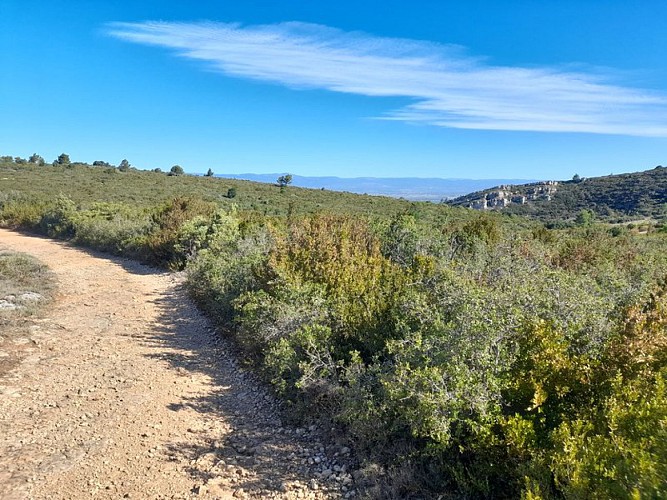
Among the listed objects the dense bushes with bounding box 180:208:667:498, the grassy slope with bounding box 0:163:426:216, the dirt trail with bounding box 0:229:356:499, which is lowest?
the dirt trail with bounding box 0:229:356:499

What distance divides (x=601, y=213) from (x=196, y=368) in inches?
1588

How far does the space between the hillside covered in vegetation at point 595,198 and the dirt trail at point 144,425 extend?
1368 inches

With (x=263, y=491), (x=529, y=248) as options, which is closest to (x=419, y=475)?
(x=263, y=491)

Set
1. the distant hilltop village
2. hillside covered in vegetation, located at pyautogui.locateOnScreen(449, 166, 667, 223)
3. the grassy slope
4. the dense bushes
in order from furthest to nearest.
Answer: the distant hilltop village < hillside covered in vegetation, located at pyautogui.locateOnScreen(449, 166, 667, 223) < the grassy slope < the dense bushes

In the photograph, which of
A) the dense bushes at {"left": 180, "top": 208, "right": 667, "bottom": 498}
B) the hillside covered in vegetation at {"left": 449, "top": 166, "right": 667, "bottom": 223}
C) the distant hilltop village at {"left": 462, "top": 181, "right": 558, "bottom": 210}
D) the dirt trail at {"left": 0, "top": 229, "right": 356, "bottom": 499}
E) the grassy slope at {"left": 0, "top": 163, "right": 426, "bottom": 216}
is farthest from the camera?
the distant hilltop village at {"left": 462, "top": 181, "right": 558, "bottom": 210}

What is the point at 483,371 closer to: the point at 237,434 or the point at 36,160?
the point at 237,434

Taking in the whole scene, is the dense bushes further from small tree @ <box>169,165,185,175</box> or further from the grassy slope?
small tree @ <box>169,165,185,175</box>

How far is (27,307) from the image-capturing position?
9531 millimetres

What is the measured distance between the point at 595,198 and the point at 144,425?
154 ft

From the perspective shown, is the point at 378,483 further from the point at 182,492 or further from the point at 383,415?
the point at 182,492

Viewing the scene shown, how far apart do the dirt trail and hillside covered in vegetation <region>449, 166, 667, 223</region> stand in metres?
34.7

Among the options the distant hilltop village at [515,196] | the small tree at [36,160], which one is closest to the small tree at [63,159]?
the small tree at [36,160]

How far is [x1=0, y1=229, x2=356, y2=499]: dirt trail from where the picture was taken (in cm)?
432

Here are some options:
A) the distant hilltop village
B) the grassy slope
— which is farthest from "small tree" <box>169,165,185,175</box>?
the distant hilltop village
